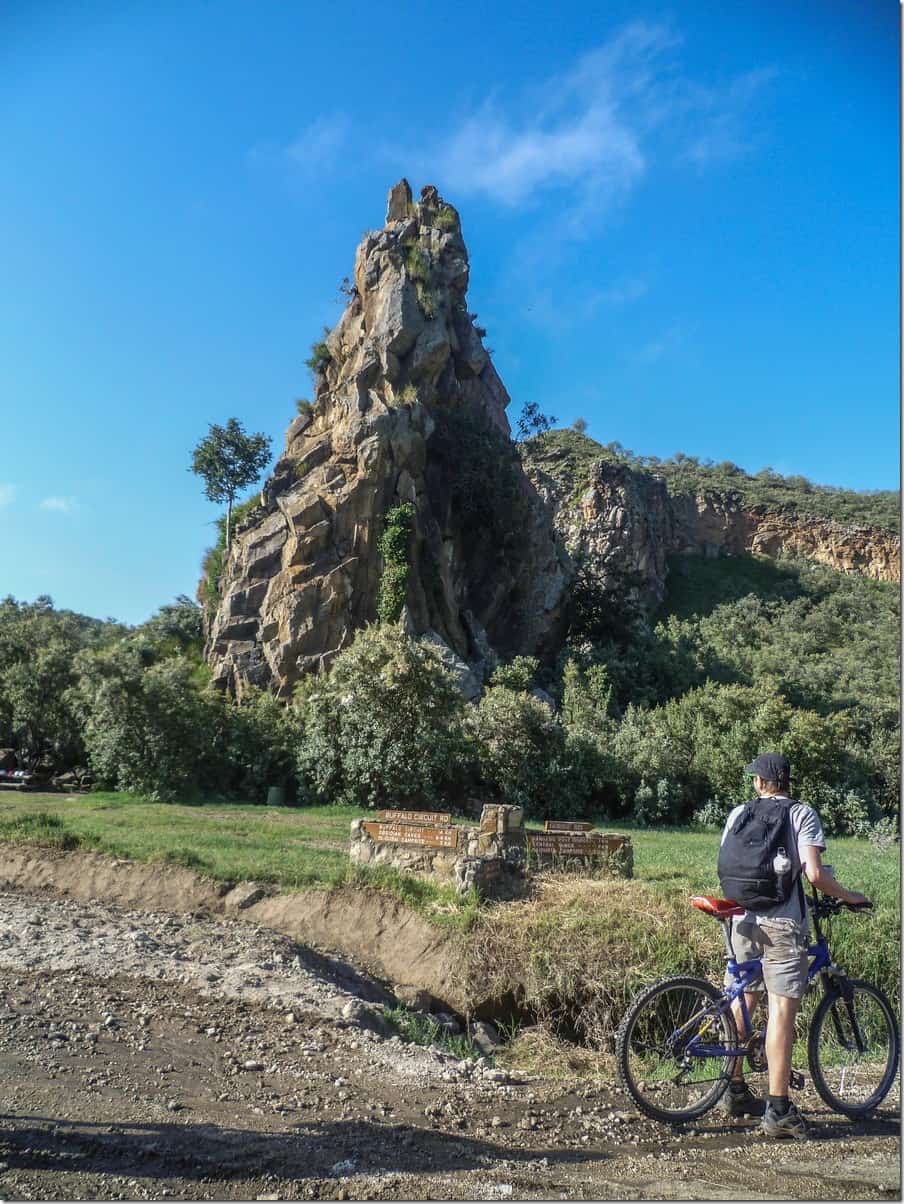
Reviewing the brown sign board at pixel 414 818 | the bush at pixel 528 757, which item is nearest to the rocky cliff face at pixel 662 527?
the bush at pixel 528 757

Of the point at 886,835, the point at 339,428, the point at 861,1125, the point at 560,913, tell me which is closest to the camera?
the point at 861,1125

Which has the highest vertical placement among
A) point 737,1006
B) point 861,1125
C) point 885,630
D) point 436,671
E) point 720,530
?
point 720,530

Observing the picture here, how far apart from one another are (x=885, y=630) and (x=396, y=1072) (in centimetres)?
6268

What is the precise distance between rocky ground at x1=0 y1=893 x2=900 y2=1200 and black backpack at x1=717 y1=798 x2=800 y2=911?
1369 millimetres

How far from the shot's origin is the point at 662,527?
78.9m

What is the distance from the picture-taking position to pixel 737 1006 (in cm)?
534

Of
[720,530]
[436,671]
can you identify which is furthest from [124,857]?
[720,530]

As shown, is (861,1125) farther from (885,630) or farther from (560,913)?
(885,630)

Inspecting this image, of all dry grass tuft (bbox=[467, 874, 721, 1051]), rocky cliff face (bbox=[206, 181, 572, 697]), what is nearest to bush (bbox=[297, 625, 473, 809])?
rocky cliff face (bbox=[206, 181, 572, 697])

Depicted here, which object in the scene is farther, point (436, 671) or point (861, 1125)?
point (436, 671)

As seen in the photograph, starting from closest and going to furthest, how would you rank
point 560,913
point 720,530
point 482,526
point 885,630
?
point 560,913 < point 482,526 < point 885,630 < point 720,530

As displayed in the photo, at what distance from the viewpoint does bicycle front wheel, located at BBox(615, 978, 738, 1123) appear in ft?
16.8

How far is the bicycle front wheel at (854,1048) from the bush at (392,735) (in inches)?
723

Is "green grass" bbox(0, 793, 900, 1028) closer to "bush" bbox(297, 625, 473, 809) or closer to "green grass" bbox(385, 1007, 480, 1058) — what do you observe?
"green grass" bbox(385, 1007, 480, 1058)
